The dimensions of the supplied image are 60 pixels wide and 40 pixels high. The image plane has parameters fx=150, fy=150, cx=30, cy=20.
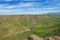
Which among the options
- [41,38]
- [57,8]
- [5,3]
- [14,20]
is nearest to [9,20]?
[14,20]

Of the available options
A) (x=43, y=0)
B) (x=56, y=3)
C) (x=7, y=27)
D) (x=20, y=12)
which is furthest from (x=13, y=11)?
(x=56, y=3)

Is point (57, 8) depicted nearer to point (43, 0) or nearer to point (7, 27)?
point (43, 0)

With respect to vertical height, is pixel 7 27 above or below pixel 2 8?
below

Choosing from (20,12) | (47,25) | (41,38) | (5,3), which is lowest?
(41,38)

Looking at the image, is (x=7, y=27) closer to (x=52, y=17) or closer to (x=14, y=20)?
(x=14, y=20)

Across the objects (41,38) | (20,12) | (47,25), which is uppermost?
(20,12)

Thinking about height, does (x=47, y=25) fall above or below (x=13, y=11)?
below
